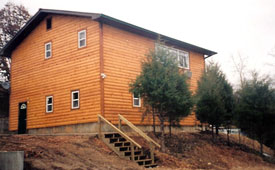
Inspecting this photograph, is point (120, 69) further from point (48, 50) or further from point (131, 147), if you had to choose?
point (131, 147)

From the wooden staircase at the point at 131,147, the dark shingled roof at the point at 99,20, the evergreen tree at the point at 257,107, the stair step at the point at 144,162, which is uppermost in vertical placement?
the dark shingled roof at the point at 99,20

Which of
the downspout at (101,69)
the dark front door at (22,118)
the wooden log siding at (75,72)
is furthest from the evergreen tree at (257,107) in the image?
the dark front door at (22,118)

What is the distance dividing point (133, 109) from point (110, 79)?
251cm

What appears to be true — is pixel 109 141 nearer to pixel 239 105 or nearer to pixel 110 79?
pixel 110 79

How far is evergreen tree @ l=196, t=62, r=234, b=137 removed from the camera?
20938 mm

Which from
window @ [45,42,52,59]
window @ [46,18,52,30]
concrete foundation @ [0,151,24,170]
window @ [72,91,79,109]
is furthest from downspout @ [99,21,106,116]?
concrete foundation @ [0,151,24,170]

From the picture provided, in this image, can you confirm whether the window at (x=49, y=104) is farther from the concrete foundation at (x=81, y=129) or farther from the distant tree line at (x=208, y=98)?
the distant tree line at (x=208, y=98)

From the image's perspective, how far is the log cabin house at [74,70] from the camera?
18016 mm

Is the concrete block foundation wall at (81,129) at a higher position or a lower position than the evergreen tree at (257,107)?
lower

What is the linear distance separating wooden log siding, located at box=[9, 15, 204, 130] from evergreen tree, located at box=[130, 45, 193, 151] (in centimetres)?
139

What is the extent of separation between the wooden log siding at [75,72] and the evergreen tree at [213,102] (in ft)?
12.9

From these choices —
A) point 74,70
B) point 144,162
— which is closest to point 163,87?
point 144,162

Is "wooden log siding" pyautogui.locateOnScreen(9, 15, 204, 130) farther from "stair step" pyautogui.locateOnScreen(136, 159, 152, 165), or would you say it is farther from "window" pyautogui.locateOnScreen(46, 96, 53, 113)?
"stair step" pyautogui.locateOnScreen(136, 159, 152, 165)

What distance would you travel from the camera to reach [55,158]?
11.4 metres
